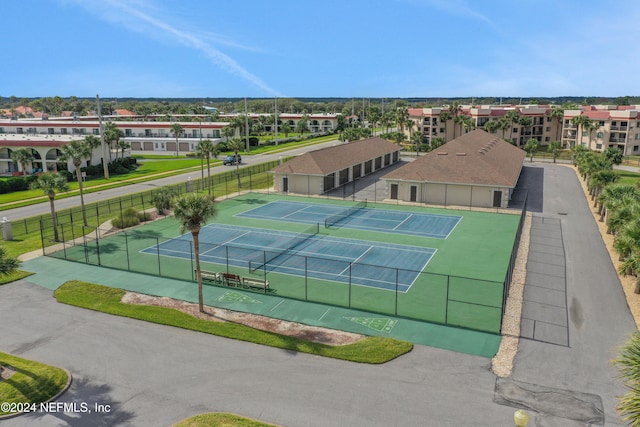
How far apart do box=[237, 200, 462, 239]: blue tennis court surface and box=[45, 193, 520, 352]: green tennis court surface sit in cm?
10

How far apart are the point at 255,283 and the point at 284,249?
776cm

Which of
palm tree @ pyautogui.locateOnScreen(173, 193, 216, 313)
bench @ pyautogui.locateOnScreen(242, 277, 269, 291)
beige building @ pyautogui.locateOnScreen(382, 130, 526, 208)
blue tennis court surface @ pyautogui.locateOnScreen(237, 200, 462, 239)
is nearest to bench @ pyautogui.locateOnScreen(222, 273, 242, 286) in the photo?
bench @ pyautogui.locateOnScreen(242, 277, 269, 291)

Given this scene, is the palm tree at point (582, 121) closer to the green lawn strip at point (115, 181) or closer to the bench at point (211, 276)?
the green lawn strip at point (115, 181)

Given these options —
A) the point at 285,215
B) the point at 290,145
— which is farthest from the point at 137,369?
the point at 290,145

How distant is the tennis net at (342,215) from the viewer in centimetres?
4384

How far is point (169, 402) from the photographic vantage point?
1773 centimetres

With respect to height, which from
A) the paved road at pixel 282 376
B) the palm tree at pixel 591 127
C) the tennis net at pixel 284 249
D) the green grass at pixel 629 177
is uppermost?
the palm tree at pixel 591 127

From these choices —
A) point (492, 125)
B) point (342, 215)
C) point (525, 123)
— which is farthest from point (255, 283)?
point (525, 123)

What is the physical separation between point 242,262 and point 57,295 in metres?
11.2

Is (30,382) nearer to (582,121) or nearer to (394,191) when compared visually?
(394,191)

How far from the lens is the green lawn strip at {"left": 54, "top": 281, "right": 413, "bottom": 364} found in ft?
68.7

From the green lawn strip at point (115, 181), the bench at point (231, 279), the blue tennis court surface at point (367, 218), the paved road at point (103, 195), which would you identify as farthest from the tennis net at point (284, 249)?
the green lawn strip at point (115, 181)

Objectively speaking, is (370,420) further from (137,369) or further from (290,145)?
(290,145)

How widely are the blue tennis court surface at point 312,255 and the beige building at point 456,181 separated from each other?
665 inches
